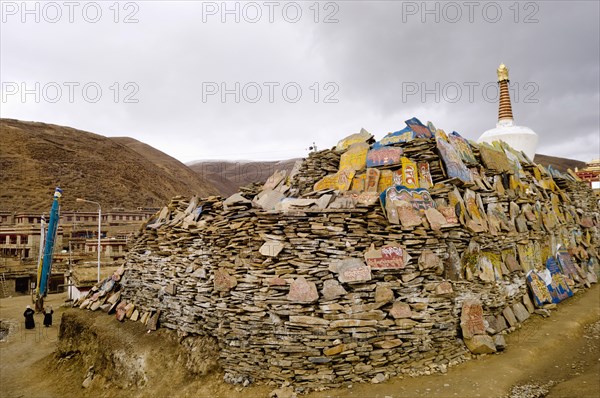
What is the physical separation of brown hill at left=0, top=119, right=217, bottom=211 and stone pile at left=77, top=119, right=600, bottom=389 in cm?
5263

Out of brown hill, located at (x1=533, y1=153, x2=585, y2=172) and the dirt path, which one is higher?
brown hill, located at (x1=533, y1=153, x2=585, y2=172)

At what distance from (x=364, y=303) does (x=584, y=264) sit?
14.1m

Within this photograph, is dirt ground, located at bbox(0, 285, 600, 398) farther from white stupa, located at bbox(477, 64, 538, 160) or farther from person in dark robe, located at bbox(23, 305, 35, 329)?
white stupa, located at bbox(477, 64, 538, 160)

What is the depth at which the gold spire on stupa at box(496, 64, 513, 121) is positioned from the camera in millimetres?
22125

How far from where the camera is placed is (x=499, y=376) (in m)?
7.57

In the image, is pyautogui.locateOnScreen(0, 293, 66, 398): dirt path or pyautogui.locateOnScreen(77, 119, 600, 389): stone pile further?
pyautogui.locateOnScreen(0, 293, 66, 398): dirt path

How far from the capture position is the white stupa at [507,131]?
20859 mm

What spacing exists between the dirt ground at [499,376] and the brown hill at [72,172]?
1858 inches

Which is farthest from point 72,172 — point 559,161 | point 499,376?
point 559,161

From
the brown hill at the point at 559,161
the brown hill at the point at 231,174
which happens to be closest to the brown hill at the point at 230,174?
the brown hill at the point at 231,174

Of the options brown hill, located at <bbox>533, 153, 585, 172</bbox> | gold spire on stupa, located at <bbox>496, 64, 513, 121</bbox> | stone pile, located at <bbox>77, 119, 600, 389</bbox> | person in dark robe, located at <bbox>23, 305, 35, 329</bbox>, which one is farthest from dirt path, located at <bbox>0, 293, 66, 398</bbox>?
brown hill, located at <bbox>533, 153, 585, 172</bbox>

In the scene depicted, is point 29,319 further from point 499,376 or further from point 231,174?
point 231,174

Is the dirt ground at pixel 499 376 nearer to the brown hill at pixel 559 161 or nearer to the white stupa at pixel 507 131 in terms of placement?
the white stupa at pixel 507 131

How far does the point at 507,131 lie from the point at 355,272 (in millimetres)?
18495
